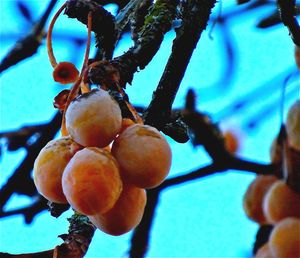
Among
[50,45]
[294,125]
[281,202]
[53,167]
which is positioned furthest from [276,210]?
[50,45]

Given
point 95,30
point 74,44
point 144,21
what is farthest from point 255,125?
point 95,30

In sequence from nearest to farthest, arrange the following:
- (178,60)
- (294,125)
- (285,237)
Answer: (285,237) < (294,125) < (178,60)

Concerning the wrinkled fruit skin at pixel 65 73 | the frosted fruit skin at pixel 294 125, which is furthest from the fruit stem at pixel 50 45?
the frosted fruit skin at pixel 294 125

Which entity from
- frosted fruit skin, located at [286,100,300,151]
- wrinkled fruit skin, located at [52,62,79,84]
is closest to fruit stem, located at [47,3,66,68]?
wrinkled fruit skin, located at [52,62,79,84]

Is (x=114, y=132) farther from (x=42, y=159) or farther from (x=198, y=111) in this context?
(x=198, y=111)

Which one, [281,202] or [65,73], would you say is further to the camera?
[65,73]

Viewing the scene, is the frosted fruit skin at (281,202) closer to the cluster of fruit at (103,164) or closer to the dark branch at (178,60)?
the cluster of fruit at (103,164)

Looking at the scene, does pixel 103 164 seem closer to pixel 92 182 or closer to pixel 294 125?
pixel 92 182
